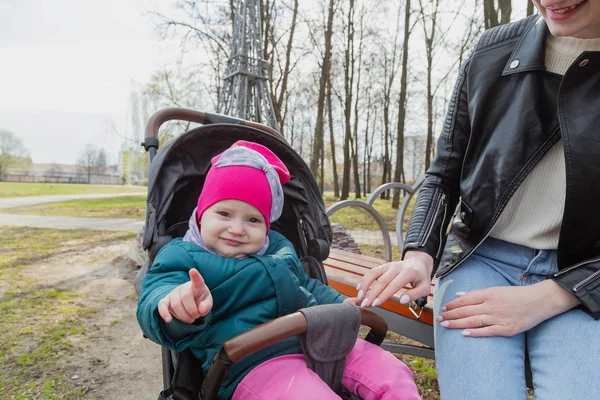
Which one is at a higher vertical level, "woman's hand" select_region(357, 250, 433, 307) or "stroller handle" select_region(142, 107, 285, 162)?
"stroller handle" select_region(142, 107, 285, 162)

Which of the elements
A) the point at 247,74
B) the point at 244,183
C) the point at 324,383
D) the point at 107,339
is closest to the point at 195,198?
the point at 244,183

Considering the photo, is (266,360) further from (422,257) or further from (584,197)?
(584,197)

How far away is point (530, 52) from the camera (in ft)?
4.50

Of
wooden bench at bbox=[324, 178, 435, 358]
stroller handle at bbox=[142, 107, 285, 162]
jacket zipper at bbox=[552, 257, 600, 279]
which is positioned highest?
stroller handle at bbox=[142, 107, 285, 162]

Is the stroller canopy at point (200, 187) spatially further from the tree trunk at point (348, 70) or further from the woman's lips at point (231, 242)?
the tree trunk at point (348, 70)

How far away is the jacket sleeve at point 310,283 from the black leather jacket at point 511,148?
438 mm

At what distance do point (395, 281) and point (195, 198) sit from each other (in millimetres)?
1104

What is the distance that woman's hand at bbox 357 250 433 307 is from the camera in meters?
1.27

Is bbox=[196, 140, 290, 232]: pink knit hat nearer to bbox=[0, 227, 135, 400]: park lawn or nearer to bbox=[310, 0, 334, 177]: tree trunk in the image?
bbox=[0, 227, 135, 400]: park lawn

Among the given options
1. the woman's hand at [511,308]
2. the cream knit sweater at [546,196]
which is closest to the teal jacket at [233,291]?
the woman's hand at [511,308]

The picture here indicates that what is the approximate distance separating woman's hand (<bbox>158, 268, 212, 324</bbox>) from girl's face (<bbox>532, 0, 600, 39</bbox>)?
1235 mm

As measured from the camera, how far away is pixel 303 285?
1.81 m

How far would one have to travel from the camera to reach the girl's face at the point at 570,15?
115 cm

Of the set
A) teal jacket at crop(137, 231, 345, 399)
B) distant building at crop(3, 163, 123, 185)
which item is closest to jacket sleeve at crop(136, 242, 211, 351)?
teal jacket at crop(137, 231, 345, 399)
